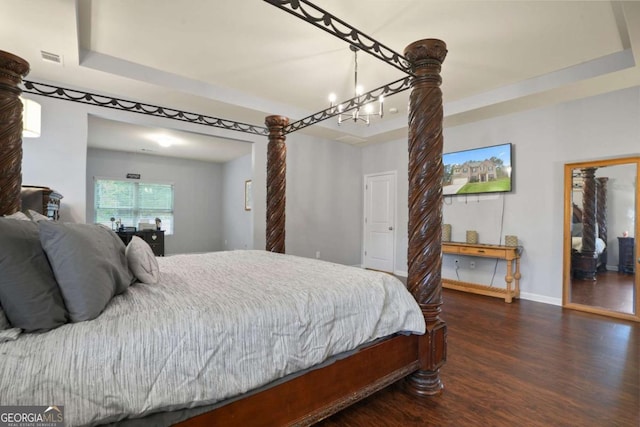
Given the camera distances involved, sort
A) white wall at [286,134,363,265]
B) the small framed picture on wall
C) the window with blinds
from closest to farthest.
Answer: white wall at [286,134,363,265], the window with blinds, the small framed picture on wall

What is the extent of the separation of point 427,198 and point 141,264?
1.74 metres

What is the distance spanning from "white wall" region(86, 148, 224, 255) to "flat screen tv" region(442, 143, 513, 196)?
6356 millimetres

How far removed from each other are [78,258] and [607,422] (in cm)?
273

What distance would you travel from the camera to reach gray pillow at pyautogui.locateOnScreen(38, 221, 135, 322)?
1086 mm

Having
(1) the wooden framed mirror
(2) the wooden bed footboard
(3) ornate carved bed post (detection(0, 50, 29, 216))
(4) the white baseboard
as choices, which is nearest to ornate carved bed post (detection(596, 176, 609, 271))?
(1) the wooden framed mirror

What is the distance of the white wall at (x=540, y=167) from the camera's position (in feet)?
11.6

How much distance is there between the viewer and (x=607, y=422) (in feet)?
5.40

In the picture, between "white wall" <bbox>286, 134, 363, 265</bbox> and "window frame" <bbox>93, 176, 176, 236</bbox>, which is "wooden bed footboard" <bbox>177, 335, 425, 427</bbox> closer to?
"white wall" <bbox>286, 134, 363, 265</bbox>

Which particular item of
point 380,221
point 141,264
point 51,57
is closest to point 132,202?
point 51,57

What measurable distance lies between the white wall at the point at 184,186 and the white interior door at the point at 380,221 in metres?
4.61

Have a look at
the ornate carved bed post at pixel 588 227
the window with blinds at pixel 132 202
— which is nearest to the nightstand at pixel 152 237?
the window with blinds at pixel 132 202

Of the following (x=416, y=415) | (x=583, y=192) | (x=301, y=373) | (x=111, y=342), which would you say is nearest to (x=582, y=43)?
(x=583, y=192)

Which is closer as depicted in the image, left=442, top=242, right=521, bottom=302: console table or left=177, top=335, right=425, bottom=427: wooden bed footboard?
left=177, top=335, right=425, bottom=427: wooden bed footboard

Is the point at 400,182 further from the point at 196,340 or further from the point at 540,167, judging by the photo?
the point at 196,340
